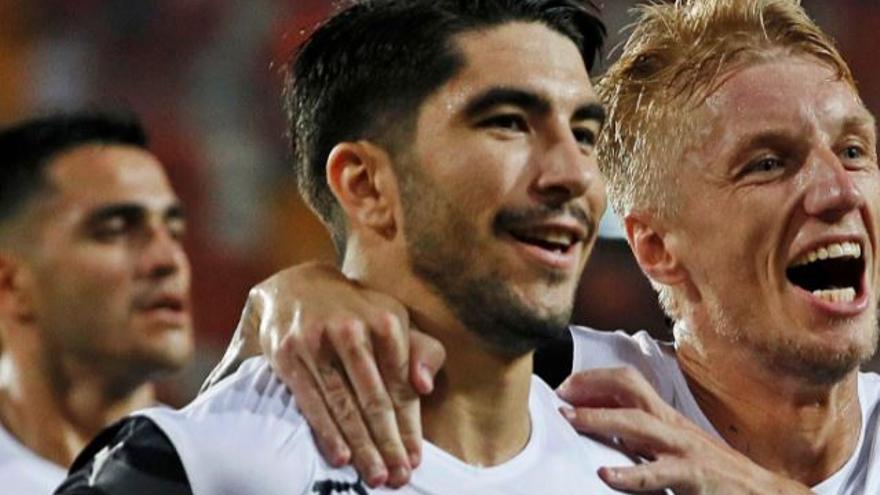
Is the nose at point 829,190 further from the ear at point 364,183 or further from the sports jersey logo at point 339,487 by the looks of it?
the sports jersey logo at point 339,487

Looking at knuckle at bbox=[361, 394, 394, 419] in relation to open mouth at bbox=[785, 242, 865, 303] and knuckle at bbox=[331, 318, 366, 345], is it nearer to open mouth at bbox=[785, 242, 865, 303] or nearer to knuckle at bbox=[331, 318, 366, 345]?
knuckle at bbox=[331, 318, 366, 345]

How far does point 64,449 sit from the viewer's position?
2.91m

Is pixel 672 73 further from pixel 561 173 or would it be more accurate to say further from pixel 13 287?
pixel 13 287

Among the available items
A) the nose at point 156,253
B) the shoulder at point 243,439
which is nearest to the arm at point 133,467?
the shoulder at point 243,439

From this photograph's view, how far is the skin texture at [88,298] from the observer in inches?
111

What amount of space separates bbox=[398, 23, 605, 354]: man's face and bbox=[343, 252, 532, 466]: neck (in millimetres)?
21

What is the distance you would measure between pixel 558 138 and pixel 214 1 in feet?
9.96

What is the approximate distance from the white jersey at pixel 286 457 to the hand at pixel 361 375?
0.06 feet

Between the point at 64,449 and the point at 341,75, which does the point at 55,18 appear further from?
the point at 341,75

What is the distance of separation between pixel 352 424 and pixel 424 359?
0.10 metres

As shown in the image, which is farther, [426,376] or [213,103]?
[213,103]

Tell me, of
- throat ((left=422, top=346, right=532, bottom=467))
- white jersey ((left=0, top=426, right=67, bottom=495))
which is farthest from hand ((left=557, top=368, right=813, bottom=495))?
white jersey ((left=0, top=426, right=67, bottom=495))

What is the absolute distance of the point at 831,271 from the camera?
223cm

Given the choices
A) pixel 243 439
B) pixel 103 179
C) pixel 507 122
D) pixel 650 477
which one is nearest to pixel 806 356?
pixel 650 477
